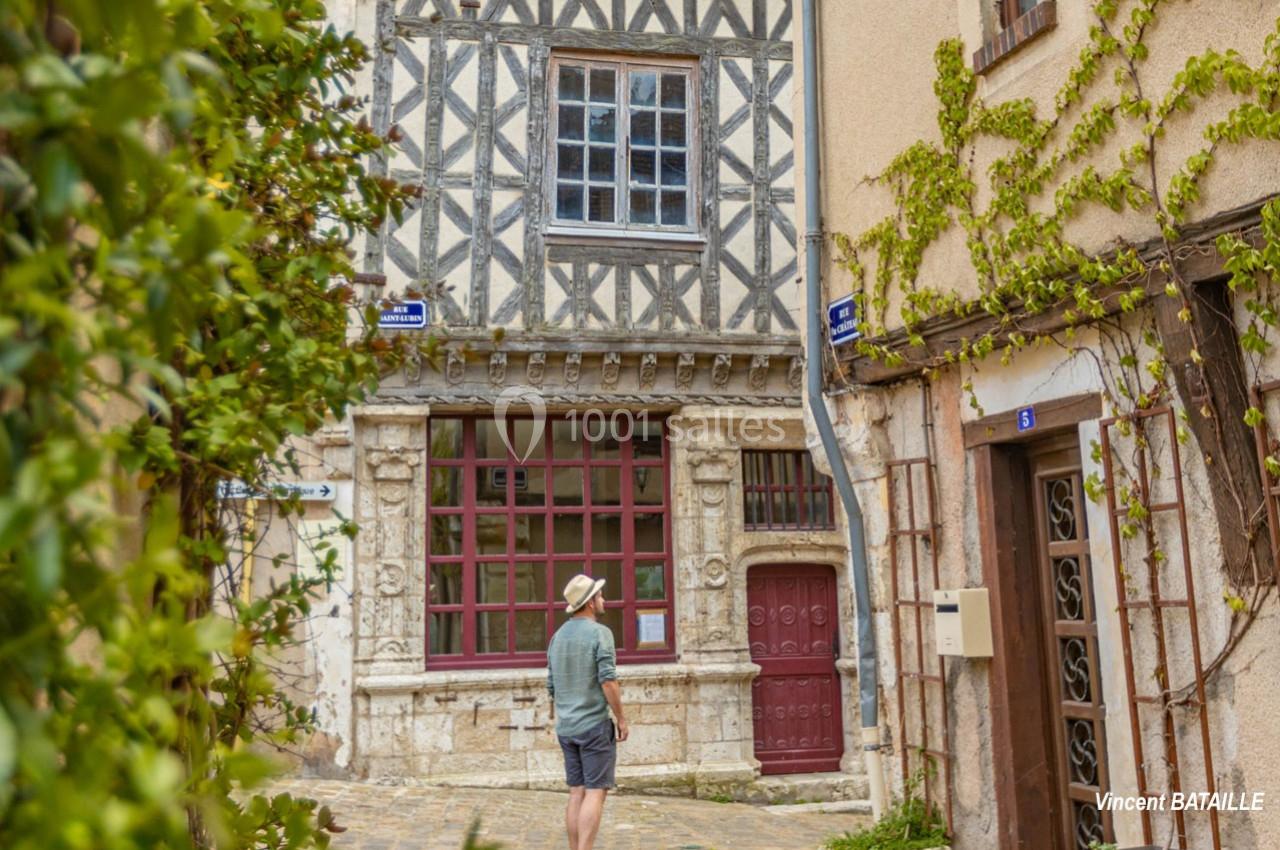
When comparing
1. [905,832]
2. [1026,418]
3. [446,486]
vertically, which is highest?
[446,486]

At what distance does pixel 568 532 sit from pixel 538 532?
23 centimetres

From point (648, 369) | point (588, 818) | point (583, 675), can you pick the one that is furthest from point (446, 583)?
point (588, 818)

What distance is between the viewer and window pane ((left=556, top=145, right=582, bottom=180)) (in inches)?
337

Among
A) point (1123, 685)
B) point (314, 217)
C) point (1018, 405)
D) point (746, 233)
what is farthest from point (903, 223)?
point (746, 233)

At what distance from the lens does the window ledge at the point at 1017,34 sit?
3.98 metres

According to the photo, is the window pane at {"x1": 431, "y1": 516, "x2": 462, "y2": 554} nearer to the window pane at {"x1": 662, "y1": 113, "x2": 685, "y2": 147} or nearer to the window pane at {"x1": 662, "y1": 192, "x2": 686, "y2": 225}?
the window pane at {"x1": 662, "y1": 192, "x2": 686, "y2": 225}

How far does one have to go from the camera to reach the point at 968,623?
4344mm

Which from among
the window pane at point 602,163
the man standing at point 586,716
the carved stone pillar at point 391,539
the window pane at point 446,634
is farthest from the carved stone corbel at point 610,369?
the man standing at point 586,716

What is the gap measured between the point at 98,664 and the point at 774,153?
7.84 meters

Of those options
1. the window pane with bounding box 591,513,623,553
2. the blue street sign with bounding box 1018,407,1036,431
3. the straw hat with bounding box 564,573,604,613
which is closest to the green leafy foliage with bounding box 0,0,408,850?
the blue street sign with bounding box 1018,407,1036,431

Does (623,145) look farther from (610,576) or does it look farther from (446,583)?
(446,583)

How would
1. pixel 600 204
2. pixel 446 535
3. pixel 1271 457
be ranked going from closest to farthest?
pixel 1271 457 → pixel 446 535 → pixel 600 204

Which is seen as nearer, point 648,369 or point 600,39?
point 648,369

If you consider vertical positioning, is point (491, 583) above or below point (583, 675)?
above
